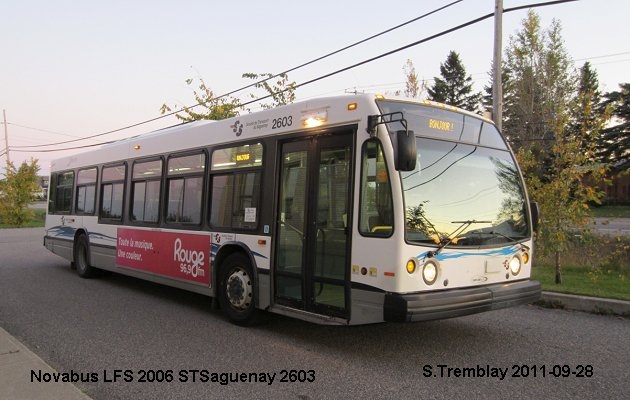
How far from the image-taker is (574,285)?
9.41 m

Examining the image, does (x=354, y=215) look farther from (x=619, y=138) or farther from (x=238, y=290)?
(x=619, y=138)

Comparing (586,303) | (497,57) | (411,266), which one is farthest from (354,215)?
(497,57)

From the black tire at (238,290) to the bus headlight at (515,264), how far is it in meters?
3.18

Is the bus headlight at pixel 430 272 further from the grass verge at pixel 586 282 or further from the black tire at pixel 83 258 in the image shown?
the black tire at pixel 83 258

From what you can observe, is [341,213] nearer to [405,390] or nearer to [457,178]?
[457,178]

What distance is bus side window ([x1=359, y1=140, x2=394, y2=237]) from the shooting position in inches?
199

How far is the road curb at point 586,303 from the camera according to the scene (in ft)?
24.4

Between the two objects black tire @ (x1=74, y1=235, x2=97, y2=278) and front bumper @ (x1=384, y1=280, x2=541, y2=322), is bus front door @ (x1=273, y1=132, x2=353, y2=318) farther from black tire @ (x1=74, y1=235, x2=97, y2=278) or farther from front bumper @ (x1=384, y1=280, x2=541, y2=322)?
black tire @ (x1=74, y1=235, x2=97, y2=278)

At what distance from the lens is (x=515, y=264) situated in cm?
588

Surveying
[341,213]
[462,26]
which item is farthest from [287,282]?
[462,26]

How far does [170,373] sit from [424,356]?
2678 mm

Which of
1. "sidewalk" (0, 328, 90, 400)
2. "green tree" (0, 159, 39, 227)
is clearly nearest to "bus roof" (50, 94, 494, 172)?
"sidewalk" (0, 328, 90, 400)

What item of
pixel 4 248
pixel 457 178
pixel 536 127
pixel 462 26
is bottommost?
pixel 4 248

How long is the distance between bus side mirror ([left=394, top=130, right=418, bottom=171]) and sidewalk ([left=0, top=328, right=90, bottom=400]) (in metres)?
3.41
